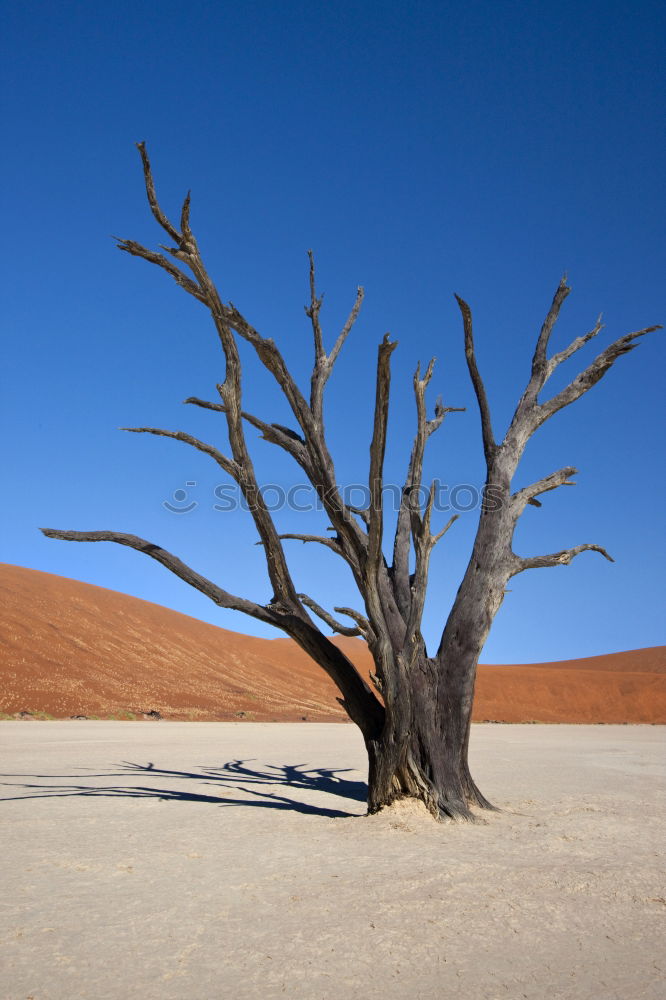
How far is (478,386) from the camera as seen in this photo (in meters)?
8.45

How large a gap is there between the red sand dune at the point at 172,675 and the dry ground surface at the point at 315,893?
56.1ft

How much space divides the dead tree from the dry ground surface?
2.10ft

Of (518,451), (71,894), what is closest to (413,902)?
(71,894)

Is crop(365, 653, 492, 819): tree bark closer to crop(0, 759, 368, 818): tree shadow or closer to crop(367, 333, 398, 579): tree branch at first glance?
crop(0, 759, 368, 818): tree shadow

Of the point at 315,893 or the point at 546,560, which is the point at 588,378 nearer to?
the point at 546,560

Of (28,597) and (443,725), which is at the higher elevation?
(28,597)

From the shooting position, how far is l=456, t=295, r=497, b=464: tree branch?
834cm

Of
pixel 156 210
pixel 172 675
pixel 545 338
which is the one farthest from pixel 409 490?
pixel 172 675

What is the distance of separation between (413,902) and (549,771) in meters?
8.22

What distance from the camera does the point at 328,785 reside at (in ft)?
31.3

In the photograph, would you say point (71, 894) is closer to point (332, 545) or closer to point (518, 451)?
point (332, 545)

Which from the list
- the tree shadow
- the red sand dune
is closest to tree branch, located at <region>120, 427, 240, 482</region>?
the tree shadow

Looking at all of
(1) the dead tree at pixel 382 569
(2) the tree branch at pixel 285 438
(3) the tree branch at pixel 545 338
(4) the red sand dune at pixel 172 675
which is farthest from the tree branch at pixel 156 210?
(4) the red sand dune at pixel 172 675

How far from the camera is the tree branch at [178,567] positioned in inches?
292
